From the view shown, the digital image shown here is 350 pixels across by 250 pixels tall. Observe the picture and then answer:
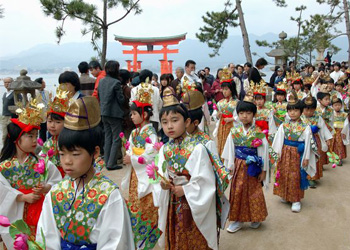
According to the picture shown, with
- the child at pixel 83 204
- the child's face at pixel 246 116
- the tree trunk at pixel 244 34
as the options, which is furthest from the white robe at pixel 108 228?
the tree trunk at pixel 244 34

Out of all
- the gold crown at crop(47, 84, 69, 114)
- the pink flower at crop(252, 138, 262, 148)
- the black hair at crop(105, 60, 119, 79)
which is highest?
the black hair at crop(105, 60, 119, 79)

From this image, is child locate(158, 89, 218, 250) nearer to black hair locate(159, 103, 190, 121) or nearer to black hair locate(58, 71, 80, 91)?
black hair locate(159, 103, 190, 121)

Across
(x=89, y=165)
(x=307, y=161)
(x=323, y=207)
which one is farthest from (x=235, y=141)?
(x=89, y=165)

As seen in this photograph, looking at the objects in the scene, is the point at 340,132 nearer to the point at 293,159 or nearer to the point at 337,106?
the point at 337,106

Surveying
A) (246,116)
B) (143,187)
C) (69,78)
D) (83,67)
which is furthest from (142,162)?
(83,67)

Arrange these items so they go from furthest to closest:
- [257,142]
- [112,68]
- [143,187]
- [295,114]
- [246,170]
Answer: [112,68], [295,114], [246,170], [257,142], [143,187]

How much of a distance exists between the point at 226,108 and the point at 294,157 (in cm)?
193

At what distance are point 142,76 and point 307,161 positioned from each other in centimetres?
339

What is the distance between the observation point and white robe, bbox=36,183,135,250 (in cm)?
196

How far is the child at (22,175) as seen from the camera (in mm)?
2871

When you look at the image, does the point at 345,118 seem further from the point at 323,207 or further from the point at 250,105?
the point at 250,105

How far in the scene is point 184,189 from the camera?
2.88 meters

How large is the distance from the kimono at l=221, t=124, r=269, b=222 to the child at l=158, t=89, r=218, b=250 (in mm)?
1290

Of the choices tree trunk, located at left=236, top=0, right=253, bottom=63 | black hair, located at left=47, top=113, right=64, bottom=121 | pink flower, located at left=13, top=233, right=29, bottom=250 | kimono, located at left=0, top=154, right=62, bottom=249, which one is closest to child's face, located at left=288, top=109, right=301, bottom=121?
black hair, located at left=47, top=113, right=64, bottom=121
